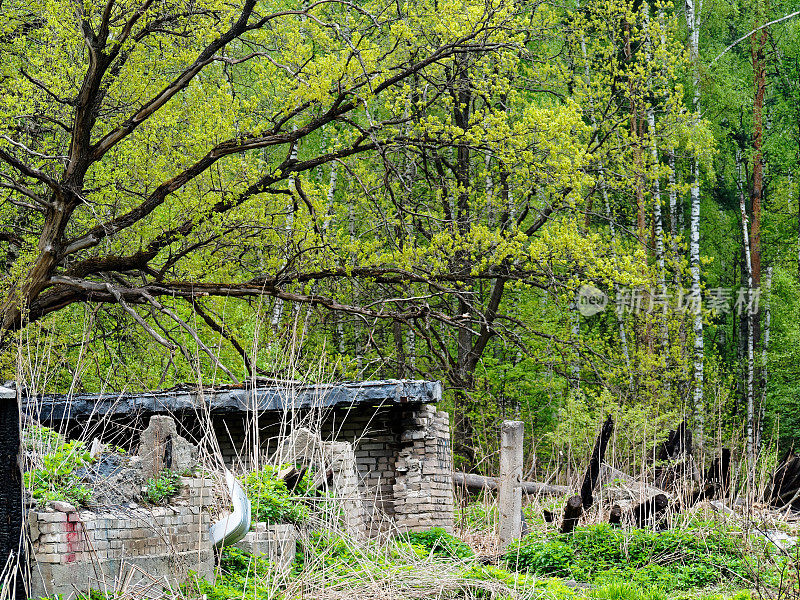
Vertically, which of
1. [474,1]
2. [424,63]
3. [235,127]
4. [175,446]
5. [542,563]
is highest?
[474,1]

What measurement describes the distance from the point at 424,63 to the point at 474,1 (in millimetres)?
1172

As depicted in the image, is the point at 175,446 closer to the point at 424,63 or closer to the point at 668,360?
the point at 424,63

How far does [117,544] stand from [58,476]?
2.15 feet

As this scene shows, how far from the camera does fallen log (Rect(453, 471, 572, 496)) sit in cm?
1525

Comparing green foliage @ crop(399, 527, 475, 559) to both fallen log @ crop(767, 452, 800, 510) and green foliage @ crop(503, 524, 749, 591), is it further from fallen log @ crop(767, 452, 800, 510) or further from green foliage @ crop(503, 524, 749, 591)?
fallen log @ crop(767, 452, 800, 510)

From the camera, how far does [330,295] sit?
634 inches

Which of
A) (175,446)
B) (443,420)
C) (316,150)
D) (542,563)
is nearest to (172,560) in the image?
(175,446)

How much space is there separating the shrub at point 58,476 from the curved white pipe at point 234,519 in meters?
1.02

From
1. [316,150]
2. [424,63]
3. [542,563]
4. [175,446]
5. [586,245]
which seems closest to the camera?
[175,446]

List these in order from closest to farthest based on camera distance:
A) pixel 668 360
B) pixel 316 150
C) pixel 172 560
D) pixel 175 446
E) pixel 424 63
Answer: pixel 172 560 → pixel 175 446 → pixel 424 63 → pixel 668 360 → pixel 316 150

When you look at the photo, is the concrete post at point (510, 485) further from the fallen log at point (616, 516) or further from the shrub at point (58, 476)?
the shrub at point (58, 476)

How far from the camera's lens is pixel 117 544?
6750 millimetres

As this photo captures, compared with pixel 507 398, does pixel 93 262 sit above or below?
above

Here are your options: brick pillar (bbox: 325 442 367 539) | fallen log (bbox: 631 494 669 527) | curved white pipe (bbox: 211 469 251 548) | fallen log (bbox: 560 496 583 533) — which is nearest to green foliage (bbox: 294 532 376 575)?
curved white pipe (bbox: 211 469 251 548)
